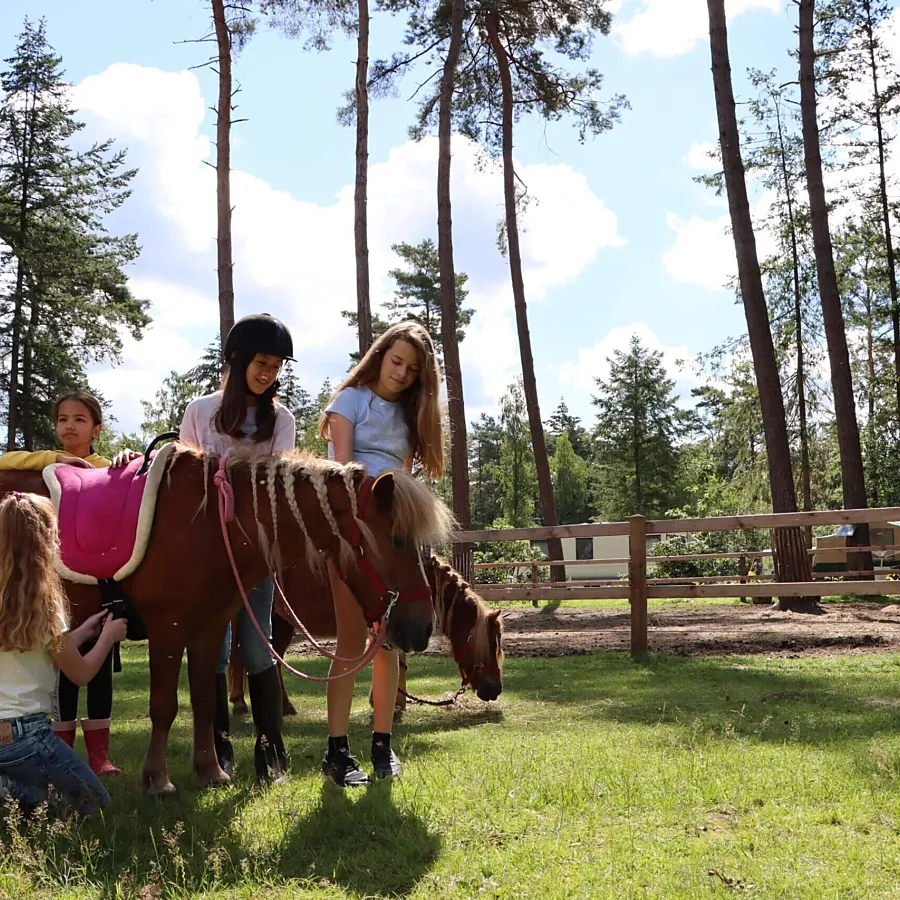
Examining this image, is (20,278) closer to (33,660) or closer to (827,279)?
(827,279)

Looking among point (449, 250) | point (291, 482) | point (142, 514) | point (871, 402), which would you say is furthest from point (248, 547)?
point (871, 402)

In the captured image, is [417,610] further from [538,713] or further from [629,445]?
[629,445]

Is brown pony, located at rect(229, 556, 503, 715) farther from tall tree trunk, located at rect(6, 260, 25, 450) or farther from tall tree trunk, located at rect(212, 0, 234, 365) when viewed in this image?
tall tree trunk, located at rect(6, 260, 25, 450)

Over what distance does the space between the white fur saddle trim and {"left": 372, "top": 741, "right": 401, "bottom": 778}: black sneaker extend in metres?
1.39

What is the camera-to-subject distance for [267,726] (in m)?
4.09

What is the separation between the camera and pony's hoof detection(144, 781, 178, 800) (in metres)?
3.70

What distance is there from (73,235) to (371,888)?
83.9 ft

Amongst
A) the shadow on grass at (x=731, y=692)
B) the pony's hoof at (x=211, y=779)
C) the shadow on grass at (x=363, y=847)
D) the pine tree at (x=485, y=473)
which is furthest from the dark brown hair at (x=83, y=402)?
the pine tree at (x=485, y=473)

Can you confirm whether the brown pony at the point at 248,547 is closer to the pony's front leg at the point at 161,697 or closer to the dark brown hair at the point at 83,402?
the pony's front leg at the point at 161,697

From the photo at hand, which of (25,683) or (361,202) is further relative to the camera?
(361,202)

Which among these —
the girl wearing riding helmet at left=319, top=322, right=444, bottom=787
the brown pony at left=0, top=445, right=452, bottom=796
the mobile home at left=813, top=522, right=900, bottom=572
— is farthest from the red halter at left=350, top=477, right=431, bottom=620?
the mobile home at left=813, top=522, right=900, bottom=572

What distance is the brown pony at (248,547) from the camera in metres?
3.45

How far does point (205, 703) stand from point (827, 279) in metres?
15.5

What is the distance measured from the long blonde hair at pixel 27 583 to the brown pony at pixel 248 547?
0.39m
